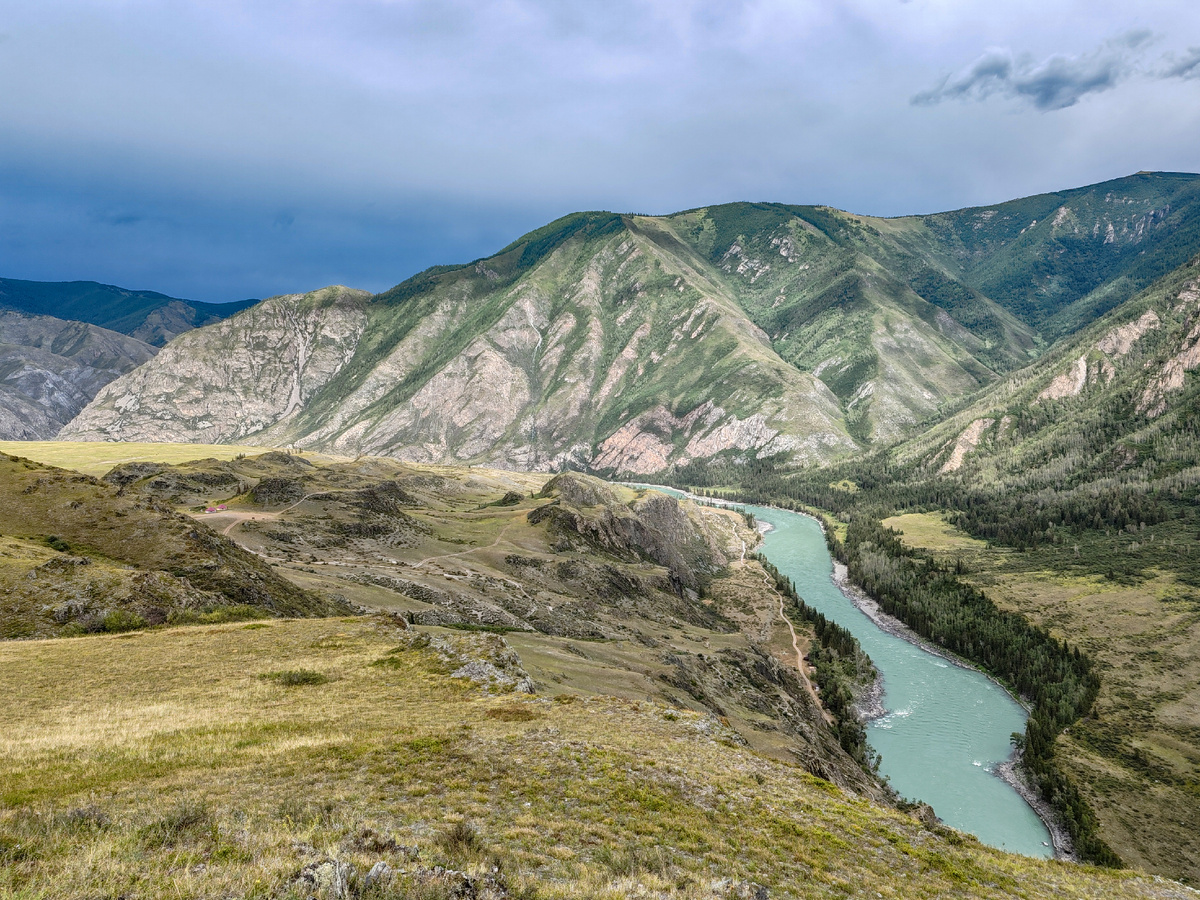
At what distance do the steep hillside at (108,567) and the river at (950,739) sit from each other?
75569mm

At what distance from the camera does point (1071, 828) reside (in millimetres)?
68875

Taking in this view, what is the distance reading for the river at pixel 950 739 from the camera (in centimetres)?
7125

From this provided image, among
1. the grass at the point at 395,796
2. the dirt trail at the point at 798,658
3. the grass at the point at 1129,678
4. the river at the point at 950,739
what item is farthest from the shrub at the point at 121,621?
the grass at the point at 1129,678

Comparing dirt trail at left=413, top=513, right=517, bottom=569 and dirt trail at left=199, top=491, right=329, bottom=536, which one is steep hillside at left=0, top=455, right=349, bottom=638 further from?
dirt trail at left=413, top=513, right=517, bottom=569

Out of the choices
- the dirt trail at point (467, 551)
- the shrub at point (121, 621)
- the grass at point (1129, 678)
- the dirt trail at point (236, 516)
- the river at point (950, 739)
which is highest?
the shrub at point (121, 621)

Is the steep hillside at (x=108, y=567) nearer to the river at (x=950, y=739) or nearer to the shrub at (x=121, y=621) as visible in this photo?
the shrub at (x=121, y=621)

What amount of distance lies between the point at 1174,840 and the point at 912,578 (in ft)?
307

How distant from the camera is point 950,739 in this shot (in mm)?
90312

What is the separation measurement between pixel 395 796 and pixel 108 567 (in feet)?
128

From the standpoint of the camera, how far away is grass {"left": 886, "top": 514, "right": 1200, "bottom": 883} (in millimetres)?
70375

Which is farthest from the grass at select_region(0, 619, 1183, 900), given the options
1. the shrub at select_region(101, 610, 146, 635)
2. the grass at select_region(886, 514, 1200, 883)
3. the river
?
the grass at select_region(886, 514, 1200, 883)

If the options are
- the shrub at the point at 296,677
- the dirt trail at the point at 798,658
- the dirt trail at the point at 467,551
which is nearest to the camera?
the shrub at the point at 296,677

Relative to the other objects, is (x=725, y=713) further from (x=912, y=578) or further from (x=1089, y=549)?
(x=1089, y=549)

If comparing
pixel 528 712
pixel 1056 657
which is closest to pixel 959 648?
pixel 1056 657
